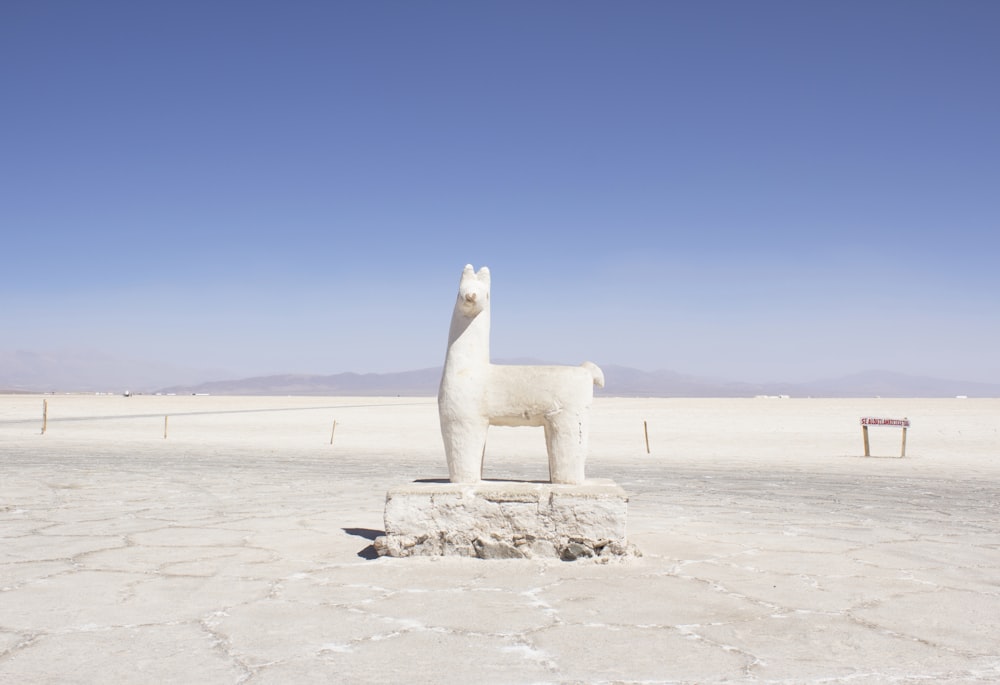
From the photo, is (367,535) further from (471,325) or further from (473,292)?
(473,292)

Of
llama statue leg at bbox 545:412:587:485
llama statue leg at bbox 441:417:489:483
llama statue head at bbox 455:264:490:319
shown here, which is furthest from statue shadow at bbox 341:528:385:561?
llama statue head at bbox 455:264:490:319

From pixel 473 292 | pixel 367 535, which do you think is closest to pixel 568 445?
pixel 473 292

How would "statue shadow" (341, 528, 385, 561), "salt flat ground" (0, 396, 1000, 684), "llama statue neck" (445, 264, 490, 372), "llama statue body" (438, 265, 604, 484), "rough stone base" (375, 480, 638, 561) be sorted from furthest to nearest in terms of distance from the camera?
"llama statue neck" (445, 264, 490, 372) < "llama statue body" (438, 265, 604, 484) < "statue shadow" (341, 528, 385, 561) < "rough stone base" (375, 480, 638, 561) < "salt flat ground" (0, 396, 1000, 684)

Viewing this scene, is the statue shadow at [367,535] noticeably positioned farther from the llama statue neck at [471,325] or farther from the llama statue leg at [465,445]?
the llama statue neck at [471,325]

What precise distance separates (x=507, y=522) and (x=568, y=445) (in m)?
0.82

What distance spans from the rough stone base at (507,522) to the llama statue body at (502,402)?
0.32 meters

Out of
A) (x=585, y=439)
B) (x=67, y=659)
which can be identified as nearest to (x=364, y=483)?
(x=585, y=439)

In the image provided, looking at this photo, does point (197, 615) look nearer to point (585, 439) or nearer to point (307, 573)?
point (307, 573)

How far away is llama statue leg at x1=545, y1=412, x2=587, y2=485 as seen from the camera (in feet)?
23.0

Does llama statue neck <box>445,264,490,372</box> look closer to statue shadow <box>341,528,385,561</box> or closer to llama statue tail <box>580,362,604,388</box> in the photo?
llama statue tail <box>580,362,604,388</box>

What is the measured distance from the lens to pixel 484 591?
5.70 meters

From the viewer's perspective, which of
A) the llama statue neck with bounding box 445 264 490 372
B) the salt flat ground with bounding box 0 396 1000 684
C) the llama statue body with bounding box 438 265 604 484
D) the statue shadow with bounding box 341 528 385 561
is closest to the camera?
the salt flat ground with bounding box 0 396 1000 684

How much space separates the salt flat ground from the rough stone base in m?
0.18

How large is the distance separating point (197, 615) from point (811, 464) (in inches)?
520
